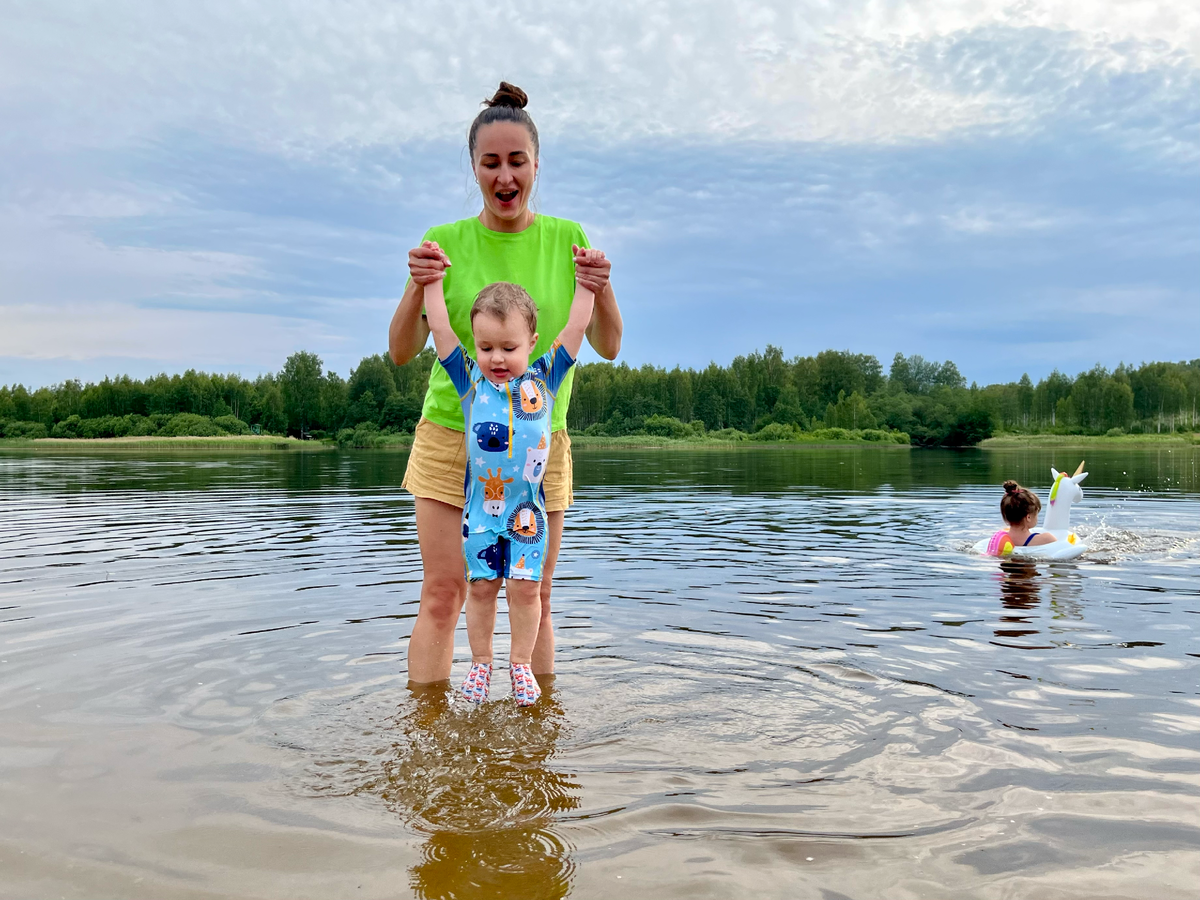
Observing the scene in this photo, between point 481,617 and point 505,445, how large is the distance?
769 millimetres

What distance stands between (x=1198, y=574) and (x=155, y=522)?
1283cm

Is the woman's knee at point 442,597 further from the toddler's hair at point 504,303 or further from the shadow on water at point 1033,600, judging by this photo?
the shadow on water at point 1033,600

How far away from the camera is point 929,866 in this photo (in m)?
2.64

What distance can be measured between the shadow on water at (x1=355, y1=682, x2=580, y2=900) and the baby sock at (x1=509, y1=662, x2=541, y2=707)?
3.6 inches

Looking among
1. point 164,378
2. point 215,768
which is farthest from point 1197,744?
point 164,378

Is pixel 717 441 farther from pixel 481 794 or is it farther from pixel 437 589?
pixel 481 794

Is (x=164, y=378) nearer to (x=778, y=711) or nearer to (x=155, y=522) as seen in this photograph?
(x=155, y=522)

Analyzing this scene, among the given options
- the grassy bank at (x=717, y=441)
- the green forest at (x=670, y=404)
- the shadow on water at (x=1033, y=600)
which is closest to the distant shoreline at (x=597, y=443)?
the grassy bank at (x=717, y=441)

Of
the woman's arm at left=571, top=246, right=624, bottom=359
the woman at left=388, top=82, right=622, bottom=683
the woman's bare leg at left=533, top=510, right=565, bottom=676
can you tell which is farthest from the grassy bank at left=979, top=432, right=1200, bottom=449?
the woman at left=388, top=82, right=622, bottom=683

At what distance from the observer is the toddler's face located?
370 centimetres

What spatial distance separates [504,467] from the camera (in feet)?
12.2

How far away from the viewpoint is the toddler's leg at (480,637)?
3865 millimetres

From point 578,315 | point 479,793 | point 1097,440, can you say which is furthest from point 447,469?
point 1097,440

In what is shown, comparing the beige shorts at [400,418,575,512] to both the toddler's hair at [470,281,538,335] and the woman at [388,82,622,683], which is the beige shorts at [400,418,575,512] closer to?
the woman at [388,82,622,683]
